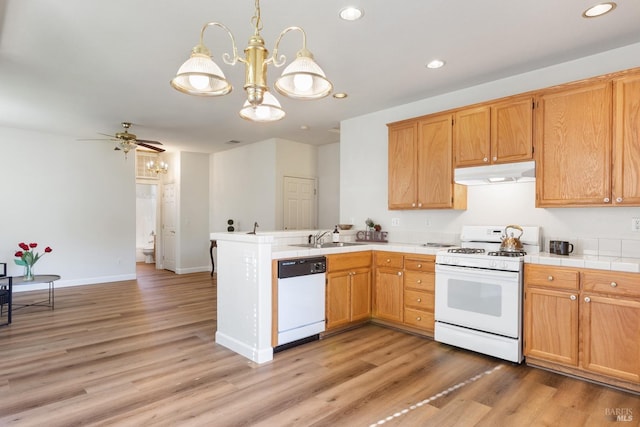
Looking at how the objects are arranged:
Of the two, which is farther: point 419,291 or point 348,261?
point 348,261

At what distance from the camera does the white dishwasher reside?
3273 mm

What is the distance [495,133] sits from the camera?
3.46 m

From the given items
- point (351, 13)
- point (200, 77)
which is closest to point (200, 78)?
point (200, 77)

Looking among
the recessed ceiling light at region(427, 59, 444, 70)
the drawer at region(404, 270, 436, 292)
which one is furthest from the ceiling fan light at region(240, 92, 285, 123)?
the drawer at region(404, 270, 436, 292)

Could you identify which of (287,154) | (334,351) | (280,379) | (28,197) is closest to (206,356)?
(280,379)

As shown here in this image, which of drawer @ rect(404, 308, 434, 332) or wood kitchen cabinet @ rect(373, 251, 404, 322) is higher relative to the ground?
wood kitchen cabinet @ rect(373, 251, 404, 322)

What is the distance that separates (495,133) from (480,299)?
1.60 meters

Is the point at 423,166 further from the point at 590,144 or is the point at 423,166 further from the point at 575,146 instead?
the point at 590,144

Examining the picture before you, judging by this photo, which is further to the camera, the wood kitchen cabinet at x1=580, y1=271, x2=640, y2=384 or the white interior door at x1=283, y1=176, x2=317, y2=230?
the white interior door at x1=283, y1=176, x2=317, y2=230

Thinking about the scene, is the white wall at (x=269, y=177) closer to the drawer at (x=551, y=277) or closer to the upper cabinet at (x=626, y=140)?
the drawer at (x=551, y=277)

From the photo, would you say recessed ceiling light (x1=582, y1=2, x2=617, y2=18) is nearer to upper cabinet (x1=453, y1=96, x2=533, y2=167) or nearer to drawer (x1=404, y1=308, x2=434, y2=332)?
upper cabinet (x1=453, y1=96, x2=533, y2=167)

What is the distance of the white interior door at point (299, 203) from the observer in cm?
662

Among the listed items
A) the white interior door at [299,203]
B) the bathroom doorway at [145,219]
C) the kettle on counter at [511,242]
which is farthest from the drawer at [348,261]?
the bathroom doorway at [145,219]

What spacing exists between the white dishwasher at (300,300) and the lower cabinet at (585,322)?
72.4 inches
